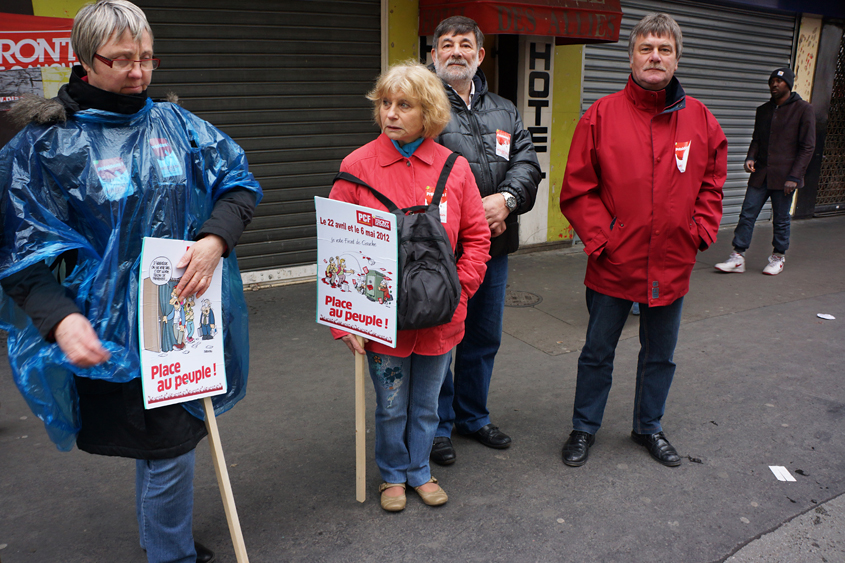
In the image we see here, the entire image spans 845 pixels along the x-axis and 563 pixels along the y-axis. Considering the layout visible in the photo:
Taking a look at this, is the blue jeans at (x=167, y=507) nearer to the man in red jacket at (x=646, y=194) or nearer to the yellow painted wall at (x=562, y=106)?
the man in red jacket at (x=646, y=194)

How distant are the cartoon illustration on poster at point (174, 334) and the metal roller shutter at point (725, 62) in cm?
704

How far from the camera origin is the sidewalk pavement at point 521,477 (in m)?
2.69

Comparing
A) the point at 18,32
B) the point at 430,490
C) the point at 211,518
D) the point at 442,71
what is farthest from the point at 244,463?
the point at 18,32

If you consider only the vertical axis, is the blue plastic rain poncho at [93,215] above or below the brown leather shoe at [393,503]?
above

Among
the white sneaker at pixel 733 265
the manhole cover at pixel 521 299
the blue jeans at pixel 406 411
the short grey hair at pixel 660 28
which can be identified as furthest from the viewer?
the white sneaker at pixel 733 265

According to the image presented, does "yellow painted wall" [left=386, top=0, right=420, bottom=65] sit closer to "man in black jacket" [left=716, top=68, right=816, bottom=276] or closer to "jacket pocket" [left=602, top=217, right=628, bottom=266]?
"man in black jacket" [left=716, top=68, right=816, bottom=276]

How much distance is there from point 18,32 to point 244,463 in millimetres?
3869

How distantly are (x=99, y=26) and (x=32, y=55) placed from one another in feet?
12.5

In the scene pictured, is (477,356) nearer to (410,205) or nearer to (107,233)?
(410,205)

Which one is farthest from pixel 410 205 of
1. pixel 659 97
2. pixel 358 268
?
pixel 659 97

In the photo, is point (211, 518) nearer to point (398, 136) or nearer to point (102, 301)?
point (102, 301)

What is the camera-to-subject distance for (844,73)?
11031 millimetres

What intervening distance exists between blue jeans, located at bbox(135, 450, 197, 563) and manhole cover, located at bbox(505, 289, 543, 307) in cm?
405

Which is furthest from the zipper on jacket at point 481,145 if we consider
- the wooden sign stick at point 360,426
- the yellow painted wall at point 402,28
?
the yellow painted wall at point 402,28
